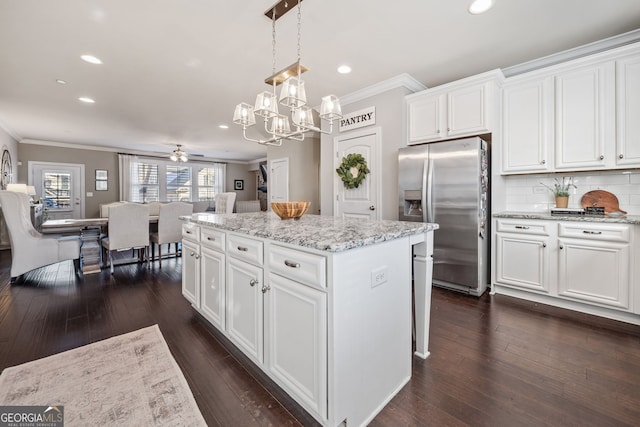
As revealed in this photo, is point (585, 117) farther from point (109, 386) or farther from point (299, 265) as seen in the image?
point (109, 386)

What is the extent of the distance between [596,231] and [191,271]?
11.7 ft

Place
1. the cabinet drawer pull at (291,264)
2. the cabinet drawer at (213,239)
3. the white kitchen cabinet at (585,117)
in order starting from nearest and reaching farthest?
the cabinet drawer pull at (291,264), the cabinet drawer at (213,239), the white kitchen cabinet at (585,117)

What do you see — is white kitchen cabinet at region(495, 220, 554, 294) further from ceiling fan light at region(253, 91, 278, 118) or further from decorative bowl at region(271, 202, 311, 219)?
ceiling fan light at region(253, 91, 278, 118)

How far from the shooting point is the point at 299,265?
48.7 inches

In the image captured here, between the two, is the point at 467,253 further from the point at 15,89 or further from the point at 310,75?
the point at 15,89

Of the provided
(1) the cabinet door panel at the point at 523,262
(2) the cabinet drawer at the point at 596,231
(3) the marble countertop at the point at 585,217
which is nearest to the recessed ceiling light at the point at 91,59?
(3) the marble countertop at the point at 585,217

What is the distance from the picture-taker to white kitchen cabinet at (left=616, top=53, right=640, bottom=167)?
7.63 feet

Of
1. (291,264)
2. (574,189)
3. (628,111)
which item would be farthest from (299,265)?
(574,189)

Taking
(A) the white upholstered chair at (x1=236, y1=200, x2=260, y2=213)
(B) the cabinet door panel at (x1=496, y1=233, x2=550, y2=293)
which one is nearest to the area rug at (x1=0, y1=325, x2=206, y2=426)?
(B) the cabinet door panel at (x1=496, y1=233, x2=550, y2=293)

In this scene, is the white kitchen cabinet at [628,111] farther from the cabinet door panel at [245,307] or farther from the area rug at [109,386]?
the area rug at [109,386]

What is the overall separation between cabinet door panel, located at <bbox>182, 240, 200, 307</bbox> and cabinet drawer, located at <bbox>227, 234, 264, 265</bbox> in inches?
24.8

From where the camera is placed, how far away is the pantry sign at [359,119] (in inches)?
144

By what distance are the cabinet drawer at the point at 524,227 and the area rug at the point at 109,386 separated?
3.11m

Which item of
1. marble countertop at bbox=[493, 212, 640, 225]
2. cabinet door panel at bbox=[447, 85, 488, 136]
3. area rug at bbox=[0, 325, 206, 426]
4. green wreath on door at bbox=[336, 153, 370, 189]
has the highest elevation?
cabinet door panel at bbox=[447, 85, 488, 136]
